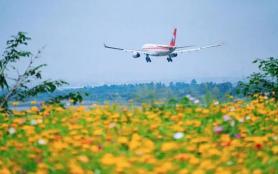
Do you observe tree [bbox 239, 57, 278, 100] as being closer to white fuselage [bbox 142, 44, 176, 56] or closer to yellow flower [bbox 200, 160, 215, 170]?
yellow flower [bbox 200, 160, 215, 170]

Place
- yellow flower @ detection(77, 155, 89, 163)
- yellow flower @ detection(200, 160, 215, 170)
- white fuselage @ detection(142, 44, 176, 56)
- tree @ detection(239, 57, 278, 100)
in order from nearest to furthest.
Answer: yellow flower @ detection(200, 160, 215, 170)
yellow flower @ detection(77, 155, 89, 163)
tree @ detection(239, 57, 278, 100)
white fuselage @ detection(142, 44, 176, 56)

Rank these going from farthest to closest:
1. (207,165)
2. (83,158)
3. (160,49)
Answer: (160,49) < (83,158) < (207,165)

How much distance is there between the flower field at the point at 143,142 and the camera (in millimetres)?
4551

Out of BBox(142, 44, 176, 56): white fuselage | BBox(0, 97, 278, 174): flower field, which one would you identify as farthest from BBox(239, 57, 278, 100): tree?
BBox(142, 44, 176, 56): white fuselage

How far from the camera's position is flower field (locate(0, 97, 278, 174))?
4551 mm

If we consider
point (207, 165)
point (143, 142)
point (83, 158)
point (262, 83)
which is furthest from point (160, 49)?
point (207, 165)

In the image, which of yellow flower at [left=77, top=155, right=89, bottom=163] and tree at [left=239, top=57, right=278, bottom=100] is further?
tree at [left=239, top=57, right=278, bottom=100]

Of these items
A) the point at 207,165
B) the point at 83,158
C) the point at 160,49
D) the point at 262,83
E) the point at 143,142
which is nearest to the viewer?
the point at 207,165

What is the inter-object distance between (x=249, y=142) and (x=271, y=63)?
8.09m

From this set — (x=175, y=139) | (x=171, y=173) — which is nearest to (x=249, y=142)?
(x=175, y=139)

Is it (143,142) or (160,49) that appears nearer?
(143,142)

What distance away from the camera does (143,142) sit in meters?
5.20

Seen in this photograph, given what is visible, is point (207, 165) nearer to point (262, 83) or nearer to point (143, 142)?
point (143, 142)

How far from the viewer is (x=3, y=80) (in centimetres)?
1179
